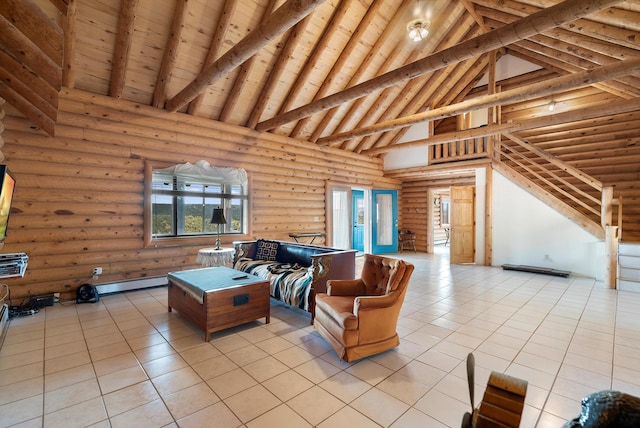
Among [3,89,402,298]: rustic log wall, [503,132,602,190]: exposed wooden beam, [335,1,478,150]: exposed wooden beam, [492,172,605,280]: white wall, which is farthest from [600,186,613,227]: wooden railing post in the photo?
[3,89,402,298]: rustic log wall

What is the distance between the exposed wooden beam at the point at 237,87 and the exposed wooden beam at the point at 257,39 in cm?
101

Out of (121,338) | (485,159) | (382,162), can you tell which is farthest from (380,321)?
(382,162)

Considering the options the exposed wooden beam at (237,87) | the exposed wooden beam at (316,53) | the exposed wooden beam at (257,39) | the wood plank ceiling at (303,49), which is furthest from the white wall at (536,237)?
the exposed wooden beam at (257,39)

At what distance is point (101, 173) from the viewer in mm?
4707

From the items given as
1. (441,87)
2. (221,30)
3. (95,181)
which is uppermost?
(441,87)

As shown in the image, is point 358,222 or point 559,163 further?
point 358,222

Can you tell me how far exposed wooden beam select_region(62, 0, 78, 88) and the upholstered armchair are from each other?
428cm

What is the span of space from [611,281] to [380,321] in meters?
5.39

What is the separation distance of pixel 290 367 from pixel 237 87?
186 inches

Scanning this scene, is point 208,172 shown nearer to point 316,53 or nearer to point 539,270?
point 316,53

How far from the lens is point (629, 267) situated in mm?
5230

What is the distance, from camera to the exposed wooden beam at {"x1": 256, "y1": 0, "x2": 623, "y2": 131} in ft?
9.33

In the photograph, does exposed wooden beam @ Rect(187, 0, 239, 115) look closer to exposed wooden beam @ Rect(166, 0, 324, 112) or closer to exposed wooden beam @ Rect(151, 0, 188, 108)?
exposed wooden beam @ Rect(151, 0, 188, 108)

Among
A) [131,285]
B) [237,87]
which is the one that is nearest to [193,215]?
[131,285]
